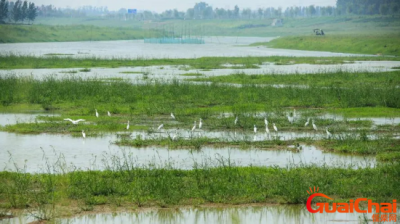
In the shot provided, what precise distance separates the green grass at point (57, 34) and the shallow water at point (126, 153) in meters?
67.3

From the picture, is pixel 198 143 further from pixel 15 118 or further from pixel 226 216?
pixel 15 118

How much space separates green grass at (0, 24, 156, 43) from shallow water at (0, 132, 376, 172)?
6728 cm

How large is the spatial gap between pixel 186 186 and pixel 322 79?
21.9 meters

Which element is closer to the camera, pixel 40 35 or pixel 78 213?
pixel 78 213

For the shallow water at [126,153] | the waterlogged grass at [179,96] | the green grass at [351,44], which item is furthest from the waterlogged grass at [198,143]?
the green grass at [351,44]

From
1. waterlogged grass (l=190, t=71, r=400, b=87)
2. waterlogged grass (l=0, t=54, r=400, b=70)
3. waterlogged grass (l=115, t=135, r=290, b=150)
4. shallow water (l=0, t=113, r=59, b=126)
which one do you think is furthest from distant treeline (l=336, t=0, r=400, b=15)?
waterlogged grass (l=115, t=135, r=290, b=150)

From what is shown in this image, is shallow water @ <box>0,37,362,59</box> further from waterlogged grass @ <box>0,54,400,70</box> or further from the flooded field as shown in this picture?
the flooded field

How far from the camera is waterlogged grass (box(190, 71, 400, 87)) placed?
31.4 meters

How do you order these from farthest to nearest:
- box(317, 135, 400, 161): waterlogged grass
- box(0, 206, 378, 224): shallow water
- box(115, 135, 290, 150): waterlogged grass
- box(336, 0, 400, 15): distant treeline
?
box(336, 0, 400, 15): distant treeline → box(115, 135, 290, 150): waterlogged grass → box(317, 135, 400, 161): waterlogged grass → box(0, 206, 378, 224): shallow water

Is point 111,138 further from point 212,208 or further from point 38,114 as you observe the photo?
point 212,208

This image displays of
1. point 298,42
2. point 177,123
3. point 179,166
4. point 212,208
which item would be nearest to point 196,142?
point 179,166

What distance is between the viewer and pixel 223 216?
10.7m

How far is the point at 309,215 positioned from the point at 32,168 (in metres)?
7.04

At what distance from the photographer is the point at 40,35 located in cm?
10444
